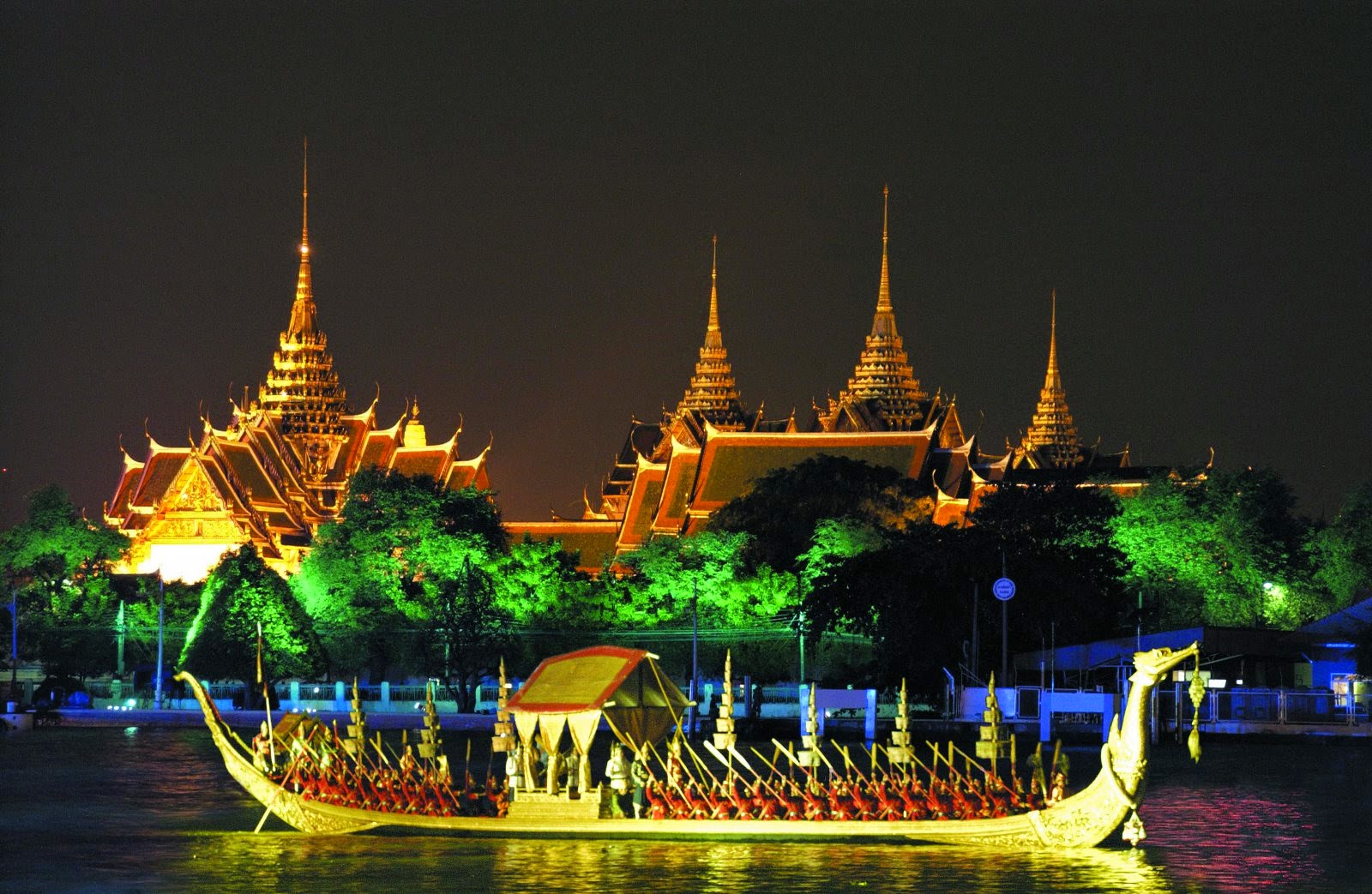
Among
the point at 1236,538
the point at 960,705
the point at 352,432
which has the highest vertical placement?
the point at 352,432

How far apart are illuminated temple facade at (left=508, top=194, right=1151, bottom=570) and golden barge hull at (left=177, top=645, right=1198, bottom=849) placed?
41.8 metres

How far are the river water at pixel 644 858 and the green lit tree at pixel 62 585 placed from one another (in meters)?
37.6

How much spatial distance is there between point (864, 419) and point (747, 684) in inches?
2439

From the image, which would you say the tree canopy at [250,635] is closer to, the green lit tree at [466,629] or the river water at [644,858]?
the green lit tree at [466,629]

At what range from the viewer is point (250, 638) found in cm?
6544

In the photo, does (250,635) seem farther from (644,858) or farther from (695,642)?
(644,858)

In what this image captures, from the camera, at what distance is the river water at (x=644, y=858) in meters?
24.9

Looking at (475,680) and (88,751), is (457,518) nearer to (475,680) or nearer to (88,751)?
(475,680)

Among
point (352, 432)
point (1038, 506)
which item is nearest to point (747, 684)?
point (1038, 506)

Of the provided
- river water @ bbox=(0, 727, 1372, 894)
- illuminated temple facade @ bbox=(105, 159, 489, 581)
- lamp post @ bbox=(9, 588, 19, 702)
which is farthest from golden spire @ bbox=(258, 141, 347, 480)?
river water @ bbox=(0, 727, 1372, 894)

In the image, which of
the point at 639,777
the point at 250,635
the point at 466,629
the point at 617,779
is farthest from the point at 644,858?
the point at 250,635

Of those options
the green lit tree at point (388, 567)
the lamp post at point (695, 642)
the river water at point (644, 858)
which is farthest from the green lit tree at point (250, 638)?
the river water at point (644, 858)

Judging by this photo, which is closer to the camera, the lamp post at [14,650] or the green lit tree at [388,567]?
the lamp post at [14,650]

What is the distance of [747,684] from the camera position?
167ft
